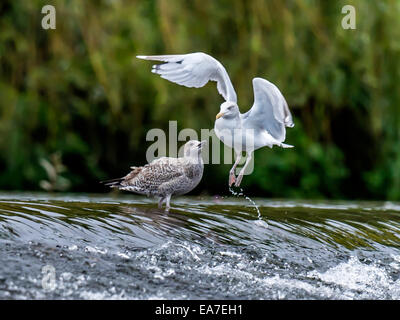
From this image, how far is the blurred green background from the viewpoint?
312 inches

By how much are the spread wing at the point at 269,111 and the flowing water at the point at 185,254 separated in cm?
69

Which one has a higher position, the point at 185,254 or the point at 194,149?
the point at 194,149

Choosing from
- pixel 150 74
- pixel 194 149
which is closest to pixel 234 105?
pixel 194 149

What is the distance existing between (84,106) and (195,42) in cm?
174

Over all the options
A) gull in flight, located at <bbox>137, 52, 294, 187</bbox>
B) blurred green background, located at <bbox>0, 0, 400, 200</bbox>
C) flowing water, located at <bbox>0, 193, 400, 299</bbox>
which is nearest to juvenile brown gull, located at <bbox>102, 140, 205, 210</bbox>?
flowing water, located at <bbox>0, 193, 400, 299</bbox>

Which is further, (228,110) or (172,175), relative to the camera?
(172,175)

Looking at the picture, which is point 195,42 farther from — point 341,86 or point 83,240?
point 83,240

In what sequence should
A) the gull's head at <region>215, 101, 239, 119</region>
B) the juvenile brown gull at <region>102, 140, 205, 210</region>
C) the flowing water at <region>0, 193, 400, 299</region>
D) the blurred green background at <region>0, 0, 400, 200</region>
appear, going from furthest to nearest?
the blurred green background at <region>0, 0, 400, 200</region> → the juvenile brown gull at <region>102, 140, 205, 210</region> → the gull's head at <region>215, 101, 239, 119</region> → the flowing water at <region>0, 193, 400, 299</region>

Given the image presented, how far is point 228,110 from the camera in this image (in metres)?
4.72

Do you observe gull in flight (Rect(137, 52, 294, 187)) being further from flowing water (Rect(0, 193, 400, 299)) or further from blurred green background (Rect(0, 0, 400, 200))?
blurred green background (Rect(0, 0, 400, 200))

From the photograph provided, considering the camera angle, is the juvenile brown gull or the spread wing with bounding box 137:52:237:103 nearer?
the spread wing with bounding box 137:52:237:103

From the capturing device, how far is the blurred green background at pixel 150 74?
26.0 ft

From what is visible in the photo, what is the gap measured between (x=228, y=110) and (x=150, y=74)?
3819 mm

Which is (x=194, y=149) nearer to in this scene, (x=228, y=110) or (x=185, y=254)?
→ (x=228, y=110)
